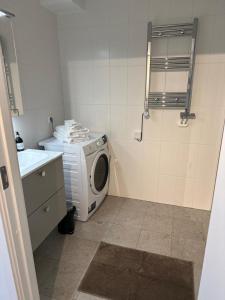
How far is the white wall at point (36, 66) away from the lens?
1825 millimetres

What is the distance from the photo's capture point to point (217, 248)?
30.6 inches

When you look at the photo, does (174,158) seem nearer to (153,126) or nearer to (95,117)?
(153,126)

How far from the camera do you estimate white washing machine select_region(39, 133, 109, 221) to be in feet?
6.48

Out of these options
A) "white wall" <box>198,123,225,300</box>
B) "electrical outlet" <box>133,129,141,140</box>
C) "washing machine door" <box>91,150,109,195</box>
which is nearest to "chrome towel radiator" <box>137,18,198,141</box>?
"electrical outlet" <box>133,129,141,140</box>

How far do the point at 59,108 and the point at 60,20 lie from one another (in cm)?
95

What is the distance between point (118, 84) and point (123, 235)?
1577 millimetres

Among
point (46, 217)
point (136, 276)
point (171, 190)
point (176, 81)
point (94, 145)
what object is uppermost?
point (176, 81)

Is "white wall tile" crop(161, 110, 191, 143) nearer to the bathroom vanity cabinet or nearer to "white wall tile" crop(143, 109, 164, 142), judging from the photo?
"white wall tile" crop(143, 109, 164, 142)

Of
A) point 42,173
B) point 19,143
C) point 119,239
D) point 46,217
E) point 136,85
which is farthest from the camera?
point 136,85

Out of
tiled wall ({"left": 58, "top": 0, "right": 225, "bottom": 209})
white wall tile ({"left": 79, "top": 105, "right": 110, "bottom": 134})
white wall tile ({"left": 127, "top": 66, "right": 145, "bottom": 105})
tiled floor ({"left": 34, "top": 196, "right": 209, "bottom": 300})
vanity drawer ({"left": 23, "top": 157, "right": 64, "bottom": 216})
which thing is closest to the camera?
vanity drawer ({"left": 23, "top": 157, "right": 64, "bottom": 216})

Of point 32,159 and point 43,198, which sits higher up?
point 32,159

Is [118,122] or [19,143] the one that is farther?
[118,122]

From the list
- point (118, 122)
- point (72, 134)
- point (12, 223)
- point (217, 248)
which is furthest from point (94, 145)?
point (217, 248)

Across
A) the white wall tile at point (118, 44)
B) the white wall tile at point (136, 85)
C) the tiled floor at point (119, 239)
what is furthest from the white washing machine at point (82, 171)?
the white wall tile at point (118, 44)
